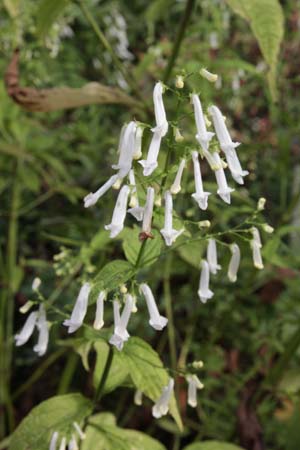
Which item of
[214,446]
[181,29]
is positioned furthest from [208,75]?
[214,446]

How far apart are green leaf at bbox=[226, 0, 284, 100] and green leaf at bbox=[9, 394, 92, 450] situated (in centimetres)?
103

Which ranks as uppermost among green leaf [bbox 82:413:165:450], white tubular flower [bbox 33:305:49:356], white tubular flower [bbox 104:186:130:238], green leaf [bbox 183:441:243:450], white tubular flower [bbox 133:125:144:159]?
white tubular flower [bbox 133:125:144:159]

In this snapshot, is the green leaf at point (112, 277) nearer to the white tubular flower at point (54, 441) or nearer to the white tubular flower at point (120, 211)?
the white tubular flower at point (120, 211)

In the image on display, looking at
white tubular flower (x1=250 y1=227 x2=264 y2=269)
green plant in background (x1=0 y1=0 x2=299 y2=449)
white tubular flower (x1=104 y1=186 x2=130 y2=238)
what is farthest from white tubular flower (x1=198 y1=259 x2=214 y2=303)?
white tubular flower (x1=104 y1=186 x2=130 y2=238)

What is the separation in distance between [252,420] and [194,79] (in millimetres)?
1376

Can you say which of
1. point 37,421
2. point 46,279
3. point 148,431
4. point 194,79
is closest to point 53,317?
point 46,279

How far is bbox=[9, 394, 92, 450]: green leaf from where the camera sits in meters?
1.53

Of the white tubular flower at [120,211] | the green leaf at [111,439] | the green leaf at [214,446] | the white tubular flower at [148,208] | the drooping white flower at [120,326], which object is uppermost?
the white tubular flower at [120,211]

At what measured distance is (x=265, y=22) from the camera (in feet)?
5.34

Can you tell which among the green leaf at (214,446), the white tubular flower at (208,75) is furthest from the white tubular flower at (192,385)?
the white tubular flower at (208,75)

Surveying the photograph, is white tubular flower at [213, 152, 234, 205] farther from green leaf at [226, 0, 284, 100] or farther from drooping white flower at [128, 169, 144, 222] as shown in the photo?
green leaf at [226, 0, 284, 100]

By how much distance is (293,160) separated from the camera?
4172mm

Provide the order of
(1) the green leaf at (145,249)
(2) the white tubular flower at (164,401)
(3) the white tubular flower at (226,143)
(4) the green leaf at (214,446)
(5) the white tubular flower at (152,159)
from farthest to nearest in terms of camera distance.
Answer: (4) the green leaf at (214,446) < (2) the white tubular flower at (164,401) < (1) the green leaf at (145,249) < (3) the white tubular flower at (226,143) < (5) the white tubular flower at (152,159)

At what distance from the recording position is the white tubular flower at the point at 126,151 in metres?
1.21
